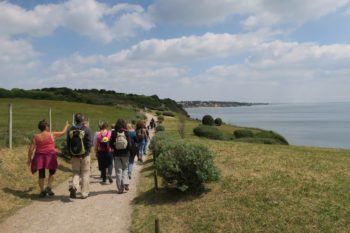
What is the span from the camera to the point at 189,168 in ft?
34.7

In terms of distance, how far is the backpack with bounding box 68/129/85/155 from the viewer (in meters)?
11.3

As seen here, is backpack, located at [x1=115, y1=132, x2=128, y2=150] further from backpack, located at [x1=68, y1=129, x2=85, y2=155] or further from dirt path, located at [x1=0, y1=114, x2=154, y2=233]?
dirt path, located at [x1=0, y1=114, x2=154, y2=233]

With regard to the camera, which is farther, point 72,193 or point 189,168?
point 72,193

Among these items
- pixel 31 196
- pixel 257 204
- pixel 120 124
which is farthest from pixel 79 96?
pixel 257 204

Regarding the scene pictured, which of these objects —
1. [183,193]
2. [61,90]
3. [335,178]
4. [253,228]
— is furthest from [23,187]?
[61,90]

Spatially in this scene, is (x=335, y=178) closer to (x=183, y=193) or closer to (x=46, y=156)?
(x=183, y=193)

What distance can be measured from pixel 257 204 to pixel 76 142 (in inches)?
201

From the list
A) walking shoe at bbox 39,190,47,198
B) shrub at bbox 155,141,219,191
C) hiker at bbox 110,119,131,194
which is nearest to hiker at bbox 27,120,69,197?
walking shoe at bbox 39,190,47,198

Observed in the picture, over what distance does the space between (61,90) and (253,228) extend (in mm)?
124419

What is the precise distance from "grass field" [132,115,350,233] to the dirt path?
0.41 meters

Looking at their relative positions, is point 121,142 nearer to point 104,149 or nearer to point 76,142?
point 76,142

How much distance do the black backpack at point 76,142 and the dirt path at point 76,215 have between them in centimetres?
133

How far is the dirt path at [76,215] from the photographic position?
29.7 ft

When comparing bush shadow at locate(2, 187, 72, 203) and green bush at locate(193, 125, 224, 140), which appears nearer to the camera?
bush shadow at locate(2, 187, 72, 203)
